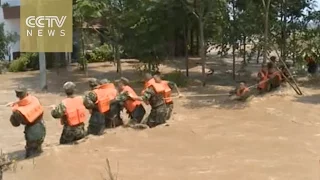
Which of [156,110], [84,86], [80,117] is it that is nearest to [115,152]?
[80,117]

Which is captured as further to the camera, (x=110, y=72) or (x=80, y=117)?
(x=110, y=72)

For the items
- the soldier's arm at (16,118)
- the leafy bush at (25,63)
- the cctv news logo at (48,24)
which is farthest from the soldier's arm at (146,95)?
the leafy bush at (25,63)

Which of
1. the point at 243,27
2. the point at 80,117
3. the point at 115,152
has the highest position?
the point at 243,27

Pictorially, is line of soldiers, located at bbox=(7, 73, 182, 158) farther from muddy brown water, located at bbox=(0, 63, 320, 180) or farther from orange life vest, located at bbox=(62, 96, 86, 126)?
muddy brown water, located at bbox=(0, 63, 320, 180)

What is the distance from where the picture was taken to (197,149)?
9773 mm

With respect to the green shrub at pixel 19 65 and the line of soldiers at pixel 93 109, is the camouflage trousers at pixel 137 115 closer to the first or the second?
the line of soldiers at pixel 93 109

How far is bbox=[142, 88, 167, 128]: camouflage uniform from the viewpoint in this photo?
11336 mm

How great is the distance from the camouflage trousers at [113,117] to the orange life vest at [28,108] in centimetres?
230

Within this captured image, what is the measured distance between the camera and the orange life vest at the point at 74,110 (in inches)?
370

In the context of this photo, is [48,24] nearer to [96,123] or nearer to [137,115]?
[137,115]

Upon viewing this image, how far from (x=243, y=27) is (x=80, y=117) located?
11028 mm

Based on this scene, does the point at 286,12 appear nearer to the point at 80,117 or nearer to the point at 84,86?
the point at 84,86

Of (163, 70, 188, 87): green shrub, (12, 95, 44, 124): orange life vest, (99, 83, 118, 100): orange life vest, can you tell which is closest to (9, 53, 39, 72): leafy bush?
A: (163, 70, 188, 87): green shrub

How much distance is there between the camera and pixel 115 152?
9.64 metres
